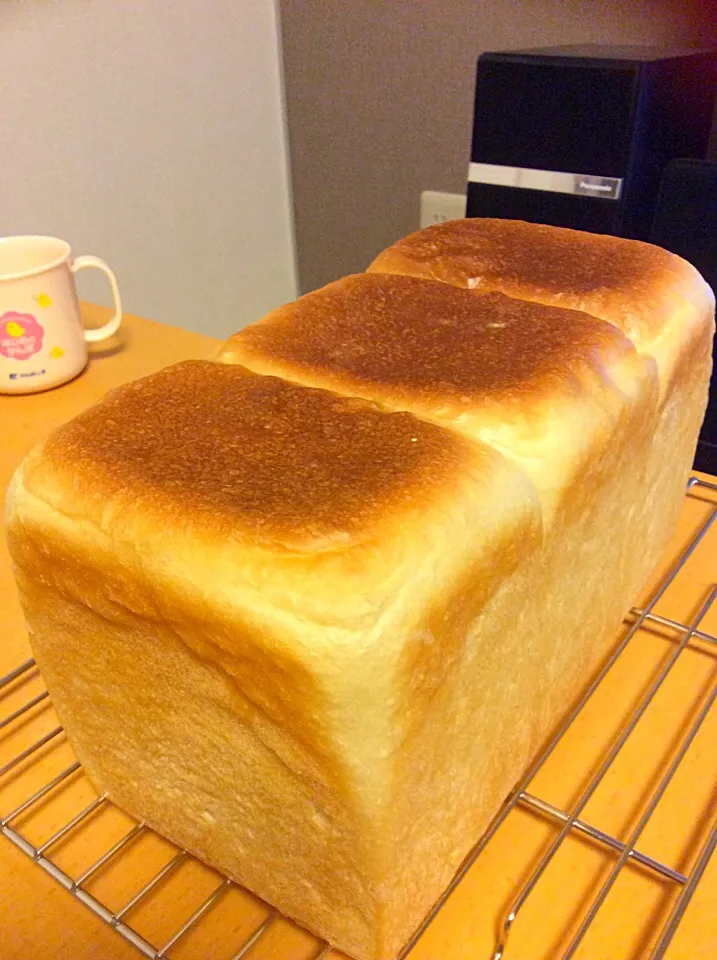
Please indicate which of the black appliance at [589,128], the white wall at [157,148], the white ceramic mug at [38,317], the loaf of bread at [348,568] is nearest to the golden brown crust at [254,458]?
the loaf of bread at [348,568]

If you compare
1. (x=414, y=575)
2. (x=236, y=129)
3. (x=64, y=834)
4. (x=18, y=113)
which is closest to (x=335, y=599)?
(x=414, y=575)

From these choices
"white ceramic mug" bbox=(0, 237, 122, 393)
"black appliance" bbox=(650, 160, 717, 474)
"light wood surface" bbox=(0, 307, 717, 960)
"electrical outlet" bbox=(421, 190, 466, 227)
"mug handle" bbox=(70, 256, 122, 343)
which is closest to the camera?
"light wood surface" bbox=(0, 307, 717, 960)

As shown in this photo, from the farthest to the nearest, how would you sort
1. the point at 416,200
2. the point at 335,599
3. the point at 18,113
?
the point at 416,200
the point at 18,113
the point at 335,599

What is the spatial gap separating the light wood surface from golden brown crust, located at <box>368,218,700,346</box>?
32 cm

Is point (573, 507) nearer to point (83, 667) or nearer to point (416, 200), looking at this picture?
point (83, 667)

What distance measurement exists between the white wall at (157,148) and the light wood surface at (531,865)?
112 centimetres

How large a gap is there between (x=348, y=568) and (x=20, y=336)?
0.92 metres

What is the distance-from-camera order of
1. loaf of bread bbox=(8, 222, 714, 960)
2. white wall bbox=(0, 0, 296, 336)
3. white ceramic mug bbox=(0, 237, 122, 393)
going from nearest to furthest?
loaf of bread bbox=(8, 222, 714, 960)
white ceramic mug bbox=(0, 237, 122, 393)
white wall bbox=(0, 0, 296, 336)

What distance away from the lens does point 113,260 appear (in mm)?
1771

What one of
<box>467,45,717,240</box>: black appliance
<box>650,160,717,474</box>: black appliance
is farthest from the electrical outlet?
<box>650,160,717,474</box>: black appliance

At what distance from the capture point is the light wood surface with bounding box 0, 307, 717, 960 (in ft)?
1.83

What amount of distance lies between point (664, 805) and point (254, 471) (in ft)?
1.39

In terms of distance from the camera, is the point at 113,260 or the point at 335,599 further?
the point at 113,260

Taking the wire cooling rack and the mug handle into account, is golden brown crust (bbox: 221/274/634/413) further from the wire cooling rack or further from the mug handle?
the mug handle
